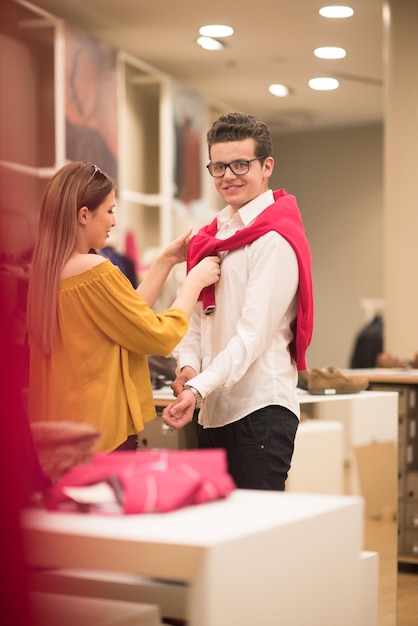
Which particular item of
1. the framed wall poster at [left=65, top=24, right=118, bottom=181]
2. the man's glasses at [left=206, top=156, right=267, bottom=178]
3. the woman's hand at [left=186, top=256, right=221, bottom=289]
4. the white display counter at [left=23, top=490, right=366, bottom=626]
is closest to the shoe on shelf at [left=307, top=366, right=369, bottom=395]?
the woman's hand at [left=186, top=256, right=221, bottom=289]

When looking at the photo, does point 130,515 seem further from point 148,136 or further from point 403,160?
point 148,136

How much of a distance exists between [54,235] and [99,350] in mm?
239

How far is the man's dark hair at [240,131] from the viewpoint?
1.98 m

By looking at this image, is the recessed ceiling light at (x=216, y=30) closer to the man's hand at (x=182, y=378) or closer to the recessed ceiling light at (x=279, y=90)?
the recessed ceiling light at (x=279, y=90)

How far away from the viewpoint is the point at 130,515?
4.26 feet

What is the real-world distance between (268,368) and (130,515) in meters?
0.73

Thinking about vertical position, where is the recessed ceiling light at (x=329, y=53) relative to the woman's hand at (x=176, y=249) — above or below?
above

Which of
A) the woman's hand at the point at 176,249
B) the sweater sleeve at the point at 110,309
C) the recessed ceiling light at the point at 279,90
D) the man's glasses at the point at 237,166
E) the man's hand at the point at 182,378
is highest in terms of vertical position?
the recessed ceiling light at the point at 279,90

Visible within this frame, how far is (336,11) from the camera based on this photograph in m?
5.24

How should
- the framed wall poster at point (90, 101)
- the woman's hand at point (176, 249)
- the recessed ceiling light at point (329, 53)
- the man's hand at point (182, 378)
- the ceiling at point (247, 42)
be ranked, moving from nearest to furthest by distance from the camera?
the man's hand at point (182, 378) → the woman's hand at point (176, 249) → the framed wall poster at point (90, 101) → the ceiling at point (247, 42) → the recessed ceiling light at point (329, 53)

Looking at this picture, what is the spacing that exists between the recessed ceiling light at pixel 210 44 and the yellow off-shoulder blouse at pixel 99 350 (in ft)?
14.0

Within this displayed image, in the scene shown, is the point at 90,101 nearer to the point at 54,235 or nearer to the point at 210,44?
the point at 210,44

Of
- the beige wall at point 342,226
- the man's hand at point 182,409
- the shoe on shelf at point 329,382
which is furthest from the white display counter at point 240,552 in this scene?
the beige wall at point 342,226

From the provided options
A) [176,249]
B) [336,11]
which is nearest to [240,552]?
[176,249]
